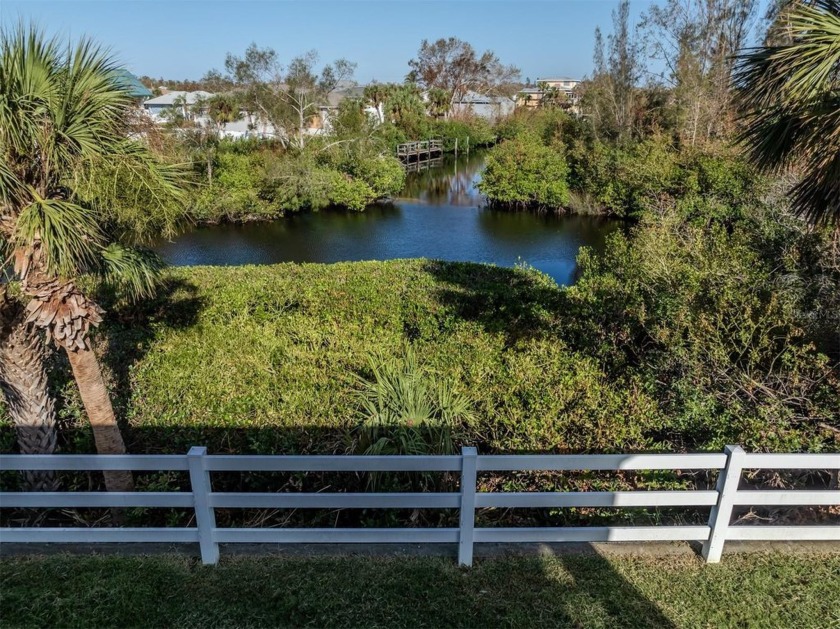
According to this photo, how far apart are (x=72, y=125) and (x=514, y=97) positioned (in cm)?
6644

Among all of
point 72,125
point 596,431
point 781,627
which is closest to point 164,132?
point 72,125

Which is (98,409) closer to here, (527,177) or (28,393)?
(28,393)

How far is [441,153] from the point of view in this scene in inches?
1789

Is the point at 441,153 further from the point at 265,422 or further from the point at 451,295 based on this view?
the point at 265,422

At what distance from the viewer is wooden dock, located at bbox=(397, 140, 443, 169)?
1499 inches

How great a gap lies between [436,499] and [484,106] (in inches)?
2600

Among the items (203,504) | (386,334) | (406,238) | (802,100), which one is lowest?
(406,238)

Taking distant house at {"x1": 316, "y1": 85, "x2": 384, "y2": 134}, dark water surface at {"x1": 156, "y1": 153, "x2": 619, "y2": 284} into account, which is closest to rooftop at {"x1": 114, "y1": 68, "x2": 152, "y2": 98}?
dark water surface at {"x1": 156, "y1": 153, "x2": 619, "y2": 284}

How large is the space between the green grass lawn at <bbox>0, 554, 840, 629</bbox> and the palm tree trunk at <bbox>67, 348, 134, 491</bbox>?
3.59ft

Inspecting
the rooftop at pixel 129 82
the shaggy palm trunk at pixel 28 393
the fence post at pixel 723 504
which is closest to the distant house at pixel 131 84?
the rooftop at pixel 129 82

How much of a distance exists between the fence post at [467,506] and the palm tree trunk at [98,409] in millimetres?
2946

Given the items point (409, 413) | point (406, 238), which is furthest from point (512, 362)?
point (406, 238)

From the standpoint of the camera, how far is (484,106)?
64.2 m

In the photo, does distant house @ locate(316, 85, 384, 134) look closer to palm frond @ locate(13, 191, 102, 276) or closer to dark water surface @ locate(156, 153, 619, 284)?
dark water surface @ locate(156, 153, 619, 284)
